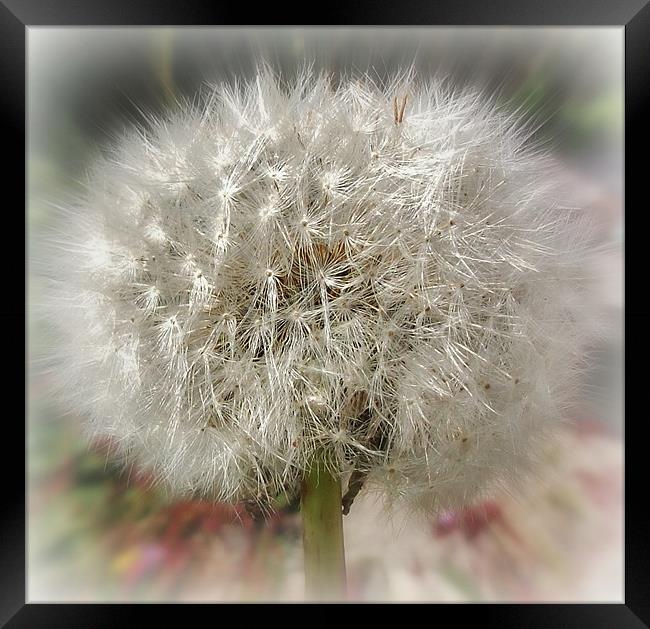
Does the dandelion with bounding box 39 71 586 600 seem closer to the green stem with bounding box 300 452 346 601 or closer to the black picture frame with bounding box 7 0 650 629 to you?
the green stem with bounding box 300 452 346 601

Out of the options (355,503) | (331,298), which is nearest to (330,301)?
(331,298)

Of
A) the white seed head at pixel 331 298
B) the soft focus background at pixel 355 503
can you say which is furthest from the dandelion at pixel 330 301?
the soft focus background at pixel 355 503

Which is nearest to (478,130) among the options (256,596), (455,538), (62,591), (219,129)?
(219,129)

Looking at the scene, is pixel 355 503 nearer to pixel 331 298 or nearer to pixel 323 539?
pixel 323 539

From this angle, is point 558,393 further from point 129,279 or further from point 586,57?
point 129,279

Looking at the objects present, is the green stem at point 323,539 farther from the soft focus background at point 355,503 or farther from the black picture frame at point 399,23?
the black picture frame at point 399,23

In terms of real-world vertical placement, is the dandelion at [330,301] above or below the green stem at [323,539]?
above

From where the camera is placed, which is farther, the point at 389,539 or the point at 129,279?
the point at 389,539
